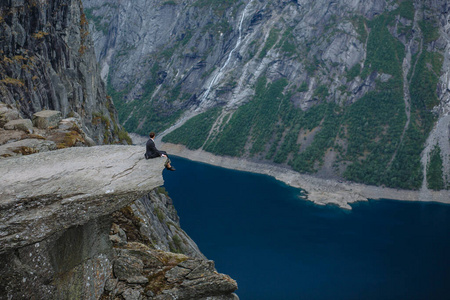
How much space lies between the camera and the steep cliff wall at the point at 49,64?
26594mm

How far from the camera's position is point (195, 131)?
161375 millimetres

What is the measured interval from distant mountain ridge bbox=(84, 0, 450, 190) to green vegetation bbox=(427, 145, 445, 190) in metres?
0.28

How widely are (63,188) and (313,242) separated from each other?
2640 inches

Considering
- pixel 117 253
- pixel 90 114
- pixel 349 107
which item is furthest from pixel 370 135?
pixel 117 253

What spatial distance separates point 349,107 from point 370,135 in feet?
59.4

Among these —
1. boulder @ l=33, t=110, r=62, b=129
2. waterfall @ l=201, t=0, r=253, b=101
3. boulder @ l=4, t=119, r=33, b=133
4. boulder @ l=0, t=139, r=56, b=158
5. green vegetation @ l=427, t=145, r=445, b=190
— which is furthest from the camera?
waterfall @ l=201, t=0, r=253, b=101

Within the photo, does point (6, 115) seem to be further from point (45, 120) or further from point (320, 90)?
point (320, 90)

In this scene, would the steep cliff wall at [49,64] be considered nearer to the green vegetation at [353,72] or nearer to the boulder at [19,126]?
the boulder at [19,126]

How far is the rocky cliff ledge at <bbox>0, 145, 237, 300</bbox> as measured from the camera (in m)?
8.71

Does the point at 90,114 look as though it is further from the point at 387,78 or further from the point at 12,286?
the point at 387,78

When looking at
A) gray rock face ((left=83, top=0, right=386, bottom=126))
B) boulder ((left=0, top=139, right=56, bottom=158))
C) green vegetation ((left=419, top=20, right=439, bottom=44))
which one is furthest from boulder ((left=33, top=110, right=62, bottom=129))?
green vegetation ((left=419, top=20, right=439, bottom=44))

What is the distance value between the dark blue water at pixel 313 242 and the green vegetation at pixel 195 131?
50705mm

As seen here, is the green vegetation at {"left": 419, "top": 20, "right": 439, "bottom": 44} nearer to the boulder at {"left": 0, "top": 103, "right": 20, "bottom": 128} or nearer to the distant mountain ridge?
the distant mountain ridge

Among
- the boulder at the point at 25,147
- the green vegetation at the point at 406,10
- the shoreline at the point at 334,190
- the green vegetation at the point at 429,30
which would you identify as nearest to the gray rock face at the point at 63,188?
the boulder at the point at 25,147
